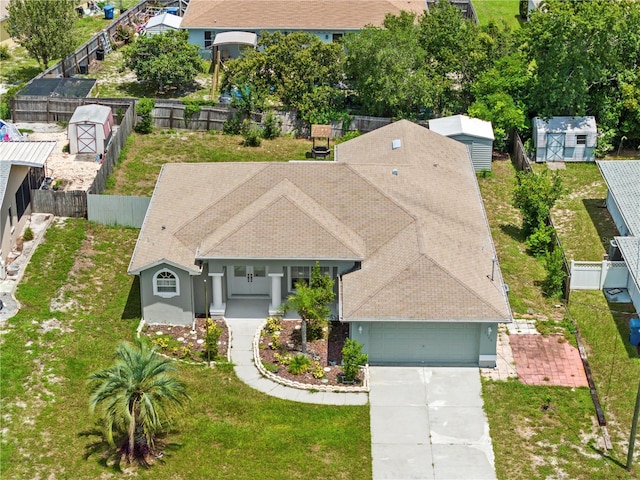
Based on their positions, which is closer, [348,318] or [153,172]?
[348,318]

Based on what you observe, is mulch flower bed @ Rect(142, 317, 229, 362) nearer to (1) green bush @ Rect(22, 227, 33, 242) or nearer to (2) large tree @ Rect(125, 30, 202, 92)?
(1) green bush @ Rect(22, 227, 33, 242)

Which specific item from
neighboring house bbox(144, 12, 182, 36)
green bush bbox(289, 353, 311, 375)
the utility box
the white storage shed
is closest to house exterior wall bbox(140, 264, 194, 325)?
green bush bbox(289, 353, 311, 375)

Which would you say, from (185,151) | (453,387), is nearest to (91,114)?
(185,151)

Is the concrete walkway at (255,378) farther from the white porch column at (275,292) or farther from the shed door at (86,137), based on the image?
the shed door at (86,137)

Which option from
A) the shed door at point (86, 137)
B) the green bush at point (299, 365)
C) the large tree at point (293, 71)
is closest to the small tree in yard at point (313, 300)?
the green bush at point (299, 365)

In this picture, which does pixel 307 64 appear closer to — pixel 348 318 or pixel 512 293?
pixel 512 293

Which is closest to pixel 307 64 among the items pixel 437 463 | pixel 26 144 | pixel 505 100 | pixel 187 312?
pixel 505 100
